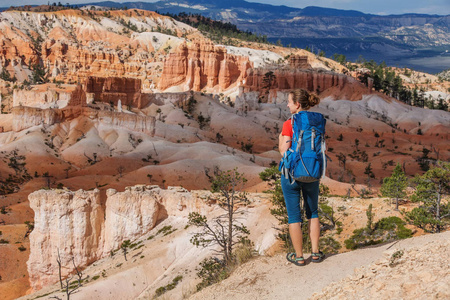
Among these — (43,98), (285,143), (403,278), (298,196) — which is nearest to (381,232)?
(298,196)

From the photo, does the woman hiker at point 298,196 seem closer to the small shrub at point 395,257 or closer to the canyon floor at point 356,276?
the canyon floor at point 356,276

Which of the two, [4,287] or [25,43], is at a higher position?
[25,43]

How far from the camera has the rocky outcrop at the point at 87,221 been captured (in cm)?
2381

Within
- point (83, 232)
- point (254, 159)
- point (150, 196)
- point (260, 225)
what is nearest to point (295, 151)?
point (260, 225)

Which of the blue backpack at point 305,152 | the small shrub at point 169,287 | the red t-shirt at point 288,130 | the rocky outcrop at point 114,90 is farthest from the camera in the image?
the rocky outcrop at point 114,90

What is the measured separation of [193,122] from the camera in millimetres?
73125

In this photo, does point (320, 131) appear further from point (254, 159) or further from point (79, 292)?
point (254, 159)

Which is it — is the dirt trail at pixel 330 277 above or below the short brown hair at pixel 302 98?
below

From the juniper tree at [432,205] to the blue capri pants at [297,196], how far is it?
6239 mm

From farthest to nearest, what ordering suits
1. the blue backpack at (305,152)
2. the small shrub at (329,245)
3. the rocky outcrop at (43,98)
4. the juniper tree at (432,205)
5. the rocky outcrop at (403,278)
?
the rocky outcrop at (43,98)
the juniper tree at (432,205)
the small shrub at (329,245)
the blue backpack at (305,152)
the rocky outcrop at (403,278)

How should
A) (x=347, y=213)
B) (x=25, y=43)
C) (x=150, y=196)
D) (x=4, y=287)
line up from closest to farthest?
1. (x=347, y=213)
2. (x=150, y=196)
3. (x=4, y=287)
4. (x=25, y=43)

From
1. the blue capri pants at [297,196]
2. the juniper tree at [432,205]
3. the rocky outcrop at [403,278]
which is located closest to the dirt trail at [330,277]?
the rocky outcrop at [403,278]

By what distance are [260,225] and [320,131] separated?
464 inches

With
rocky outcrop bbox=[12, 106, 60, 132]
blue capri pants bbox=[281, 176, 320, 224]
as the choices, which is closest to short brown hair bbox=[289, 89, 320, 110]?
blue capri pants bbox=[281, 176, 320, 224]
